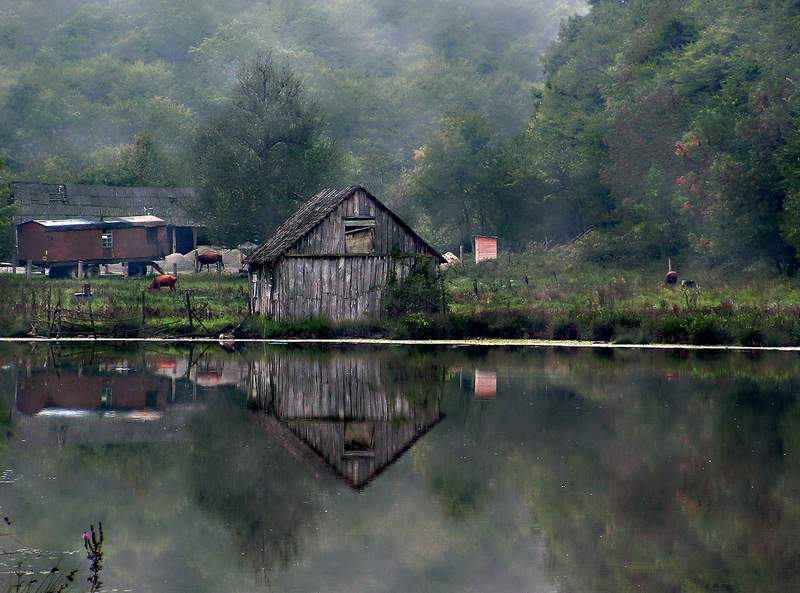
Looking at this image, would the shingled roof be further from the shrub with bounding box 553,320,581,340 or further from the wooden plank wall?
the shrub with bounding box 553,320,581,340

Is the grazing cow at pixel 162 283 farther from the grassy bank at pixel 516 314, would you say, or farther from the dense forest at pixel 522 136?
the dense forest at pixel 522 136

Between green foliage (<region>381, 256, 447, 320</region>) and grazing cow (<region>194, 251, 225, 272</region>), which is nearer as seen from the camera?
green foliage (<region>381, 256, 447, 320</region>)

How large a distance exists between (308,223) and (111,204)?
40346 mm

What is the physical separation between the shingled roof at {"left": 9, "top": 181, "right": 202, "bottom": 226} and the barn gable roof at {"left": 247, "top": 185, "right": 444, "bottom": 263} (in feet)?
100.0

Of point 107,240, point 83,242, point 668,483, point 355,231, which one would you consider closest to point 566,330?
point 355,231

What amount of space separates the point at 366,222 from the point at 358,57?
15101 cm

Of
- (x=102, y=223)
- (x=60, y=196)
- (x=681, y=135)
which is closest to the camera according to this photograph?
(x=681, y=135)

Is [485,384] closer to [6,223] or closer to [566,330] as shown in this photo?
[566,330]

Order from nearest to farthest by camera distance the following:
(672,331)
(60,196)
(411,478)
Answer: (411,478) → (672,331) → (60,196)

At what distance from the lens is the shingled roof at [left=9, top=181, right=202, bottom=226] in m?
84.2

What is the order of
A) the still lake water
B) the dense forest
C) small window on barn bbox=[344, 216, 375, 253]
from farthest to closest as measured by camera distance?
the dense forest
small window on barn bbox=[344, 216, 375, 253]
the still lake water

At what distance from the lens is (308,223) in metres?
51.2

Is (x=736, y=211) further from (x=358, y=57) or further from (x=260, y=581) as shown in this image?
(x=358, y=57)

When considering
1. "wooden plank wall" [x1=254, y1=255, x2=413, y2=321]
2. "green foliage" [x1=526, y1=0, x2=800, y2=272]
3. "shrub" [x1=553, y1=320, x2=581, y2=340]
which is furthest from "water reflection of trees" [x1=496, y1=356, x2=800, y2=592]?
"green foliage" [x1=526, y1=0, x2=800, y2=272]
